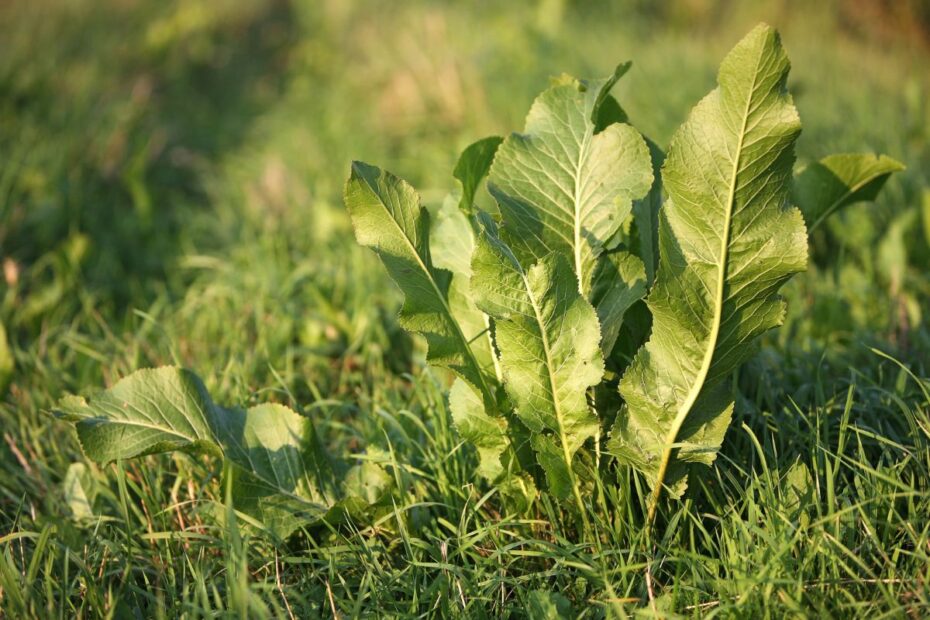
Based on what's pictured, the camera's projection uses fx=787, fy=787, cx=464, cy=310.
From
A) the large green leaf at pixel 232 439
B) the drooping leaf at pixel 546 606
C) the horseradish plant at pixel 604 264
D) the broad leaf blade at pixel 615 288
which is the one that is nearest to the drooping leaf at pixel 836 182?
the horseradish plant at pixel 604 264

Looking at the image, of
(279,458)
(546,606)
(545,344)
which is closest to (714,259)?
(545,344)

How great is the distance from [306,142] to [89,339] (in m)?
2.26

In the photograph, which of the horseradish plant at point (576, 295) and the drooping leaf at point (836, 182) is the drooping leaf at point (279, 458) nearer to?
the horseradish plant at point (576, 295)

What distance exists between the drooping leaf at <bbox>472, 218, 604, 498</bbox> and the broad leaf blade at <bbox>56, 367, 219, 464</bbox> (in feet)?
2.07

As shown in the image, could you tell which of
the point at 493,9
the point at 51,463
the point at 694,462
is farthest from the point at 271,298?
the point at 493,9

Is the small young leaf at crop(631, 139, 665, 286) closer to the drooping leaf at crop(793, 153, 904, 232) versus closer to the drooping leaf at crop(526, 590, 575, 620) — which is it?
the drooping leaf at crop(793, 153, 904, 232)

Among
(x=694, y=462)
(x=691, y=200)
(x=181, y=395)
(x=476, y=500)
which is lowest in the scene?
(x=476, y=500)

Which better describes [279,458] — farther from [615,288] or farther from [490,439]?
[615,288]

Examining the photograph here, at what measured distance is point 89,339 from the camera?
2.57 meters

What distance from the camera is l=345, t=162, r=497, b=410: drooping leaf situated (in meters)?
1.45

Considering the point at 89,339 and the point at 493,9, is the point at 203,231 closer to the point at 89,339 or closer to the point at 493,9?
Answer: the point at 89,339

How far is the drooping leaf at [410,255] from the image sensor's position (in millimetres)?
1445

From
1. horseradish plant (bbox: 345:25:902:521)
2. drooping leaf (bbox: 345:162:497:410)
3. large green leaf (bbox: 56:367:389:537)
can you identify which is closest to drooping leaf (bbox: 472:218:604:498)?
horseradish plant (bbox: 345:25:902:521)

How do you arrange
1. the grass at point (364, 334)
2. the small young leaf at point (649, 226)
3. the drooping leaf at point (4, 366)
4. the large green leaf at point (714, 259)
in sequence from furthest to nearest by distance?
the drooping leaf at point (4, 366) < the small young leaf at point (649, 226) < the grass at point (364, 334) < the large green leaf at point (714, 259)
